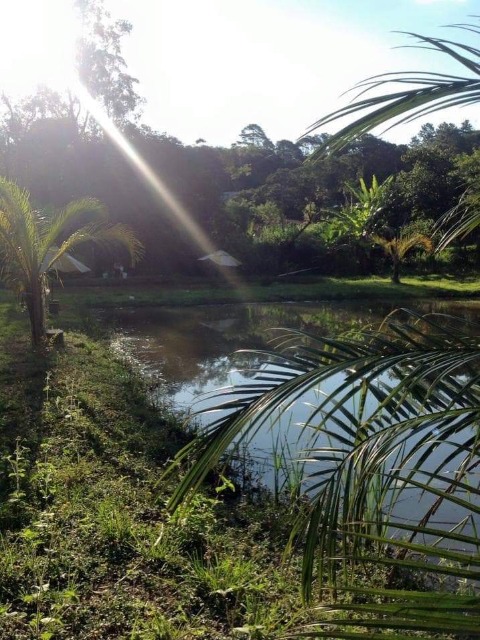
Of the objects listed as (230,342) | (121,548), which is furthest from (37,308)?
(121,548)

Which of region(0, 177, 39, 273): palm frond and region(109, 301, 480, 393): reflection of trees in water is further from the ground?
region(0, 177, 39, 273): palm frond

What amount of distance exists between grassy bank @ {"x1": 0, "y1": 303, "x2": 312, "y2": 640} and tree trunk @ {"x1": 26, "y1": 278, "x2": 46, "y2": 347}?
3.49 m

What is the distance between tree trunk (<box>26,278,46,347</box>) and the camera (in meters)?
8.28

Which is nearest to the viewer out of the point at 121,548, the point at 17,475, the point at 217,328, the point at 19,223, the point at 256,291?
the point at 121,548

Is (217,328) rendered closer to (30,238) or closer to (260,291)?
(30,238)

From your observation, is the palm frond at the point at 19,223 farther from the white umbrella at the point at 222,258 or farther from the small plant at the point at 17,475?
the white umbrella at the point at 222,258

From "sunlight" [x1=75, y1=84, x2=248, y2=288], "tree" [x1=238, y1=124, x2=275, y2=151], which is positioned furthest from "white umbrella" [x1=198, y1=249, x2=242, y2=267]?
"tree" [x1=238, y1=124, x2=275, y2=151]

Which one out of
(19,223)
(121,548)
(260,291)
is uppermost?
(19,223)

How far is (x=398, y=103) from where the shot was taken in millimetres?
1506

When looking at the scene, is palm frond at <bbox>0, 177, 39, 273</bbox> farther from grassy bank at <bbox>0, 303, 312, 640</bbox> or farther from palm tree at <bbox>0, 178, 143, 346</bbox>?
grassy bank at <bbox>0, 303, 312, 640</bbox>

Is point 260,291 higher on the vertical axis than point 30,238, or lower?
lower

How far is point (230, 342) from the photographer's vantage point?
11.3 meters

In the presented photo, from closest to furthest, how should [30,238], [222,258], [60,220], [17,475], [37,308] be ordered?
[17,475] → [30,238] → [60,220] → [37,308] → [222,258]

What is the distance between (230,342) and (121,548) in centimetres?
829
